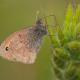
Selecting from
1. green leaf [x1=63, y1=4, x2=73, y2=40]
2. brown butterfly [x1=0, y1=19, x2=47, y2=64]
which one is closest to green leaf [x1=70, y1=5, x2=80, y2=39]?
green leaf [x1=63, y1=4, x2=73, y2=40]

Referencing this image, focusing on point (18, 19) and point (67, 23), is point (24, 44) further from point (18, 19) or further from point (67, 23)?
point (18, 19)

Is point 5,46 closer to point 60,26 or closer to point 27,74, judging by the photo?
point 60,26

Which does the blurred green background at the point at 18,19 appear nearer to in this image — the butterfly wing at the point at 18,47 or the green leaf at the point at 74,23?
the butterfly wing at the point at 18,47

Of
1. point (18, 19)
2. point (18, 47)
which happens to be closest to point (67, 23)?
point (18, 47)

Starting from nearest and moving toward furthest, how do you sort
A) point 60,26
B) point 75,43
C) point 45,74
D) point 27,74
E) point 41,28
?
point 75,43 < point 60,26 < point 41,28 < point 45,74 < point 27,74

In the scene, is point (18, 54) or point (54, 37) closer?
point (54, 37)

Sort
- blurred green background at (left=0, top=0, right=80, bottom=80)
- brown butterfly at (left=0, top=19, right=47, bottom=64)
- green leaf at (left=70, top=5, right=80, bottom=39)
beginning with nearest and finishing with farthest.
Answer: green leaf at (left=70, top=5, right=80, bottom=39), brown butterfly at (left=0, top=19, right=47, bottom=64), blurred green background at (left=0, top=0, right=80, bottom=80)

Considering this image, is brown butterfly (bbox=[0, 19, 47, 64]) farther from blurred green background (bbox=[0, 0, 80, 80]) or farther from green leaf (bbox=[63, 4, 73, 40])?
blurred green background (bbox=[0, 0, 80, 80])

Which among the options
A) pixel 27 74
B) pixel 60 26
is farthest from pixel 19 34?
pixel 27 74

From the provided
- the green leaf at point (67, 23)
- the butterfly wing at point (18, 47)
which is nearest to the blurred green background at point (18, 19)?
the butterfly wing at point (18, 47)
